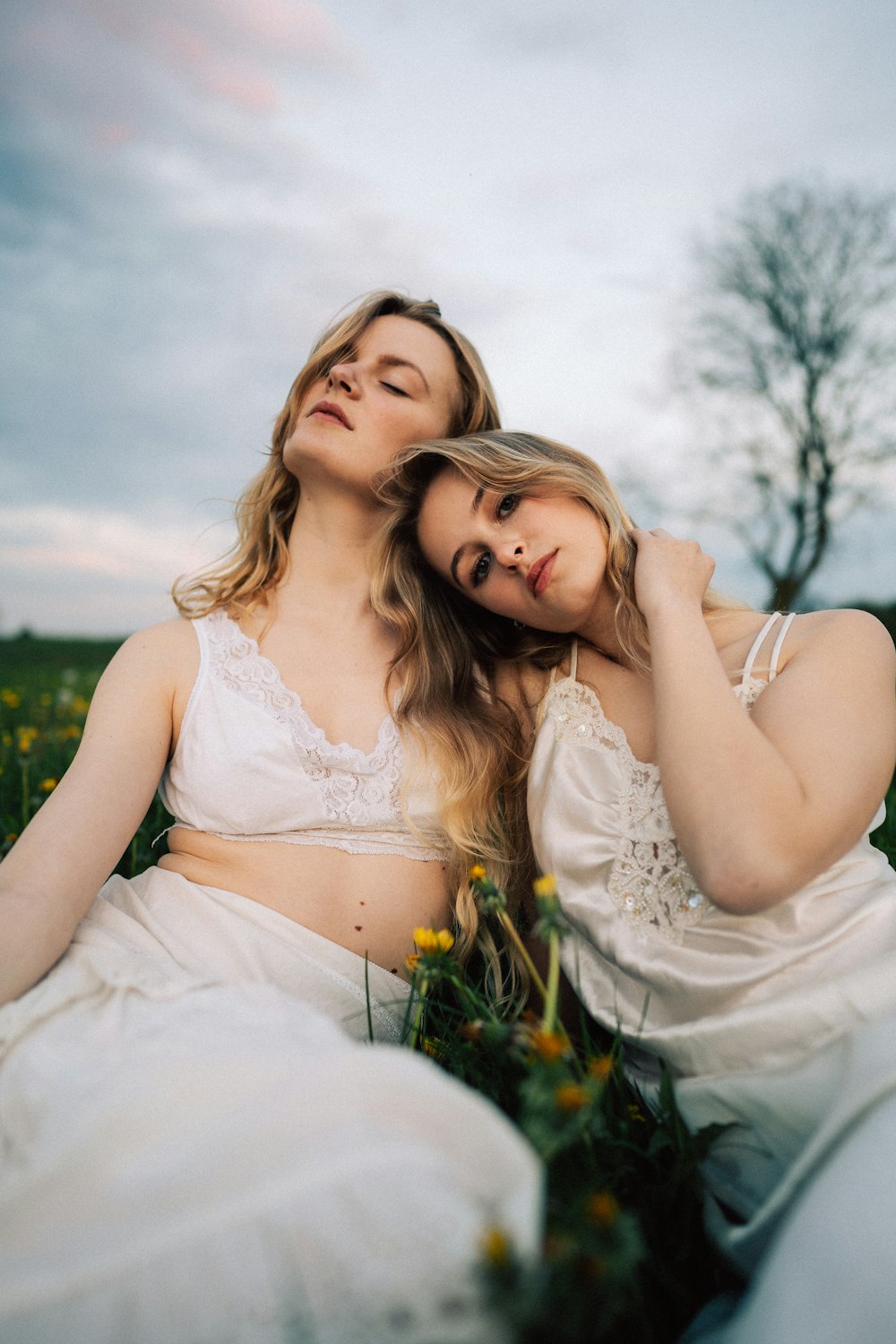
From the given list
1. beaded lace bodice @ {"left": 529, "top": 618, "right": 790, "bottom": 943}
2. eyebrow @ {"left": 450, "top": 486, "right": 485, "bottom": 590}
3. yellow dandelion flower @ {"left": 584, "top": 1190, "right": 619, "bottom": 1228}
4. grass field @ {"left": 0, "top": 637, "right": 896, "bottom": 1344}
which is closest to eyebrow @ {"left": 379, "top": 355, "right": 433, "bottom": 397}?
eyebrow @ {"left": 450, "top": 486, "right": 485, "bottom": 590}

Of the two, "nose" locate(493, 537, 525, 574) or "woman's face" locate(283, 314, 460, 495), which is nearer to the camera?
"nose" locate(493, 537, 525, 574)

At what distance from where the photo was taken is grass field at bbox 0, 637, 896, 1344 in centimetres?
81

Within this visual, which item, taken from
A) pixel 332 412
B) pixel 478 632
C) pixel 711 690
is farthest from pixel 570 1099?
pixel 332 412

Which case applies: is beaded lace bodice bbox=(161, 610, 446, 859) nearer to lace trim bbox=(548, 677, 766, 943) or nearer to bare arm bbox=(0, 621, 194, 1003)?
bare arm bbox=(0, 621, 194, 1003)

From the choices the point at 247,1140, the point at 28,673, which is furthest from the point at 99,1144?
the point at 28,673

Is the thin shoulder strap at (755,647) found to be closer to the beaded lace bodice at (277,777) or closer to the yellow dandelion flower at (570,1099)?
the beaded lace bodice at (277,777)

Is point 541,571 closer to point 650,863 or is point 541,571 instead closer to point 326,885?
point 650,863

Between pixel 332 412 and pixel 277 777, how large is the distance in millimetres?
1179

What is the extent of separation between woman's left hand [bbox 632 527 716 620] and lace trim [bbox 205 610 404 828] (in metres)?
0.77

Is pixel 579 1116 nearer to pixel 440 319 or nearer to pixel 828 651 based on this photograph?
pixel 828 651

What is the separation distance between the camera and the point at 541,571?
2.30 m

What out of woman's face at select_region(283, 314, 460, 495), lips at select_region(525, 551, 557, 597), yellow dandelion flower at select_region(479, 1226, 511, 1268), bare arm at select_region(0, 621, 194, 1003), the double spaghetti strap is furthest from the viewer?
woman's face at select_region(283, 314, 460, 495)

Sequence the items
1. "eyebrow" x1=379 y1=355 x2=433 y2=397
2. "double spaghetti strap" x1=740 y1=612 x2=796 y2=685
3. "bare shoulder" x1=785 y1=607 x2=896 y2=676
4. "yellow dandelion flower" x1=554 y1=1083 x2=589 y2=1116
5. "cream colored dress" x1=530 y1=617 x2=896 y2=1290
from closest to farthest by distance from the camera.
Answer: "yellow dandelion flower" x1=554 y1=1083 x2=589 y2=1116 → "cream colored dress" x1=530 y1=617 x2=896 y2=1290 → "bare shoulder" x1=785 y1=607 x2=896 y2=676 → "double spaghetti strap" x1=740 y1=612 x2=796 y2=685 → "eyebrow" x1=379 y1=355 x2=433 y2=397

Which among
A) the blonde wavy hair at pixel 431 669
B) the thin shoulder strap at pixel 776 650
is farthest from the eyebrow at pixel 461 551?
the thin shoulder strap at pixel 776 650
